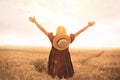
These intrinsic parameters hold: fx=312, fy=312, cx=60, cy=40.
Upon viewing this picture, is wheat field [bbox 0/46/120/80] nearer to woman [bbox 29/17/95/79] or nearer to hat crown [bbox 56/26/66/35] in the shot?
woman [bbox 29/17/95/79]

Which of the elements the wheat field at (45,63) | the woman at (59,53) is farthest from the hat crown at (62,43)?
the wheat field at (45,63)

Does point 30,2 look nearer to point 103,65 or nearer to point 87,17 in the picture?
point 87,17

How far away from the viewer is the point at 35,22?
181 inches

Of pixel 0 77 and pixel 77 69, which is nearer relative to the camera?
pixel 0 77

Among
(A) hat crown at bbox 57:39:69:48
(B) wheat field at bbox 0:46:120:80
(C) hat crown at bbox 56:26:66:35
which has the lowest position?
(B) wheat field at bbox 0:46:120:80

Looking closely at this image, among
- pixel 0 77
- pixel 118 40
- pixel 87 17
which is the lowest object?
pixel 0 77

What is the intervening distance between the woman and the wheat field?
10 centimetres

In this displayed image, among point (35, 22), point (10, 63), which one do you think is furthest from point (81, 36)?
point (10, 63)

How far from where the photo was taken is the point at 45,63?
15.3ft

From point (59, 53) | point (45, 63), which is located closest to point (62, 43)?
point (59, 53)

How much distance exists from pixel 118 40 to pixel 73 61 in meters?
0.84

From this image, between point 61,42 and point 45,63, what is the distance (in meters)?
0.40

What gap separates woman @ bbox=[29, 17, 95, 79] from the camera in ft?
15.0

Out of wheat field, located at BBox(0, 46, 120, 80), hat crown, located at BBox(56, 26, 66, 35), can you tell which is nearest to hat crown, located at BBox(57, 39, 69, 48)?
hat crown, located at BBox(56, 26, 66, 35)
